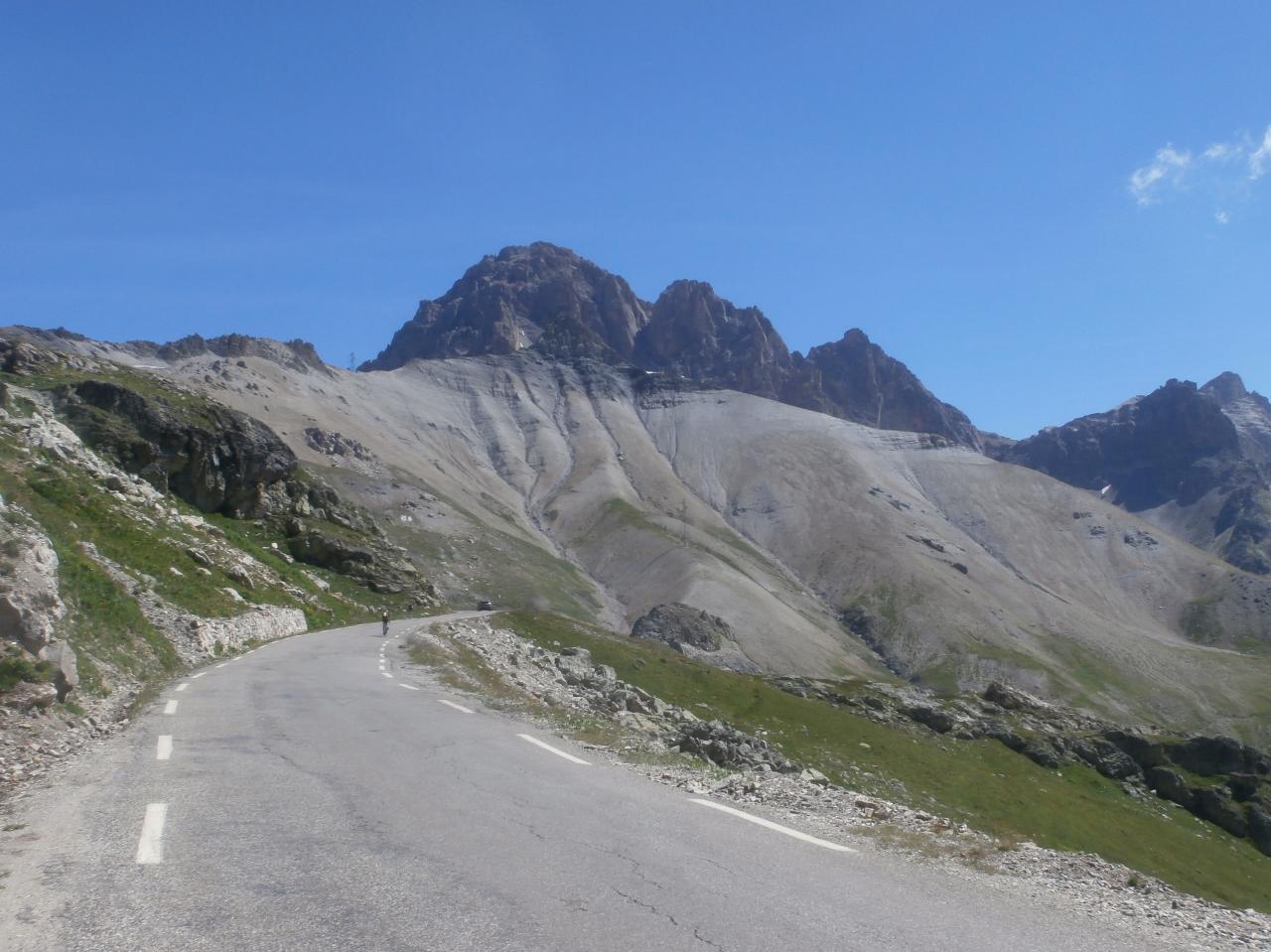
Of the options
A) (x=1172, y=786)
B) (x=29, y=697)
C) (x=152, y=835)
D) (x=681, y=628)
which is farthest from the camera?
(x=681, y=628)

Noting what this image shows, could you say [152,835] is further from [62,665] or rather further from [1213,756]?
[1213,756]

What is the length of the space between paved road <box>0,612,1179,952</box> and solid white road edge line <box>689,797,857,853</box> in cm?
15

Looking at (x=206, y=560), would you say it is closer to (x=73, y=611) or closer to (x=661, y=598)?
(x=73, y=611)

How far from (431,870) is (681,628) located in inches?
4281

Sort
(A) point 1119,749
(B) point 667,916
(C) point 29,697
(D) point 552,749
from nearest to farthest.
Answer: (B) point 667,916 < (C) point 29,697 < (D) point 552,749 < (A) point 1119,749

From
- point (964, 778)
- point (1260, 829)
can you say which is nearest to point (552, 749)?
point (964, 778)

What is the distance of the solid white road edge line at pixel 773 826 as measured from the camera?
1103 cm

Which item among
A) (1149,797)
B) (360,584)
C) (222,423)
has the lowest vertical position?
(1149,797)

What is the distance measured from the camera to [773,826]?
11906mm

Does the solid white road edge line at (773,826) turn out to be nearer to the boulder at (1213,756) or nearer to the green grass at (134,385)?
the green grass at (134,385)

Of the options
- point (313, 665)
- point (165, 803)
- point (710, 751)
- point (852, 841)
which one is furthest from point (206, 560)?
point (852, 841)

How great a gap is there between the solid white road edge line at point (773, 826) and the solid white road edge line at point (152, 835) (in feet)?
23.7

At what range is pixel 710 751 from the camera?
2330 cm

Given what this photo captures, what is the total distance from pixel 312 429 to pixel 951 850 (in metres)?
197
